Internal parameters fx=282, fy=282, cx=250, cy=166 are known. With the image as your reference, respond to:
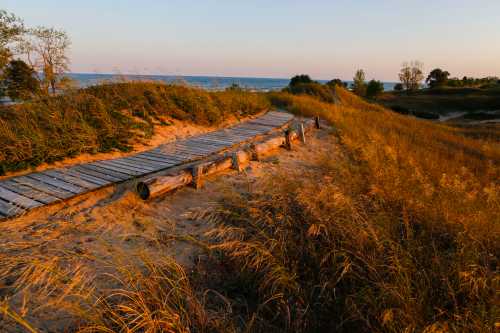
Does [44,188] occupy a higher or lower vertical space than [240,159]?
lower

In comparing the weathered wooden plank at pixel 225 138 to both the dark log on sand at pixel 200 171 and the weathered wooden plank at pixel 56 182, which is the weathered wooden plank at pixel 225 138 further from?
the weathered wooden plank at pixel 56 182

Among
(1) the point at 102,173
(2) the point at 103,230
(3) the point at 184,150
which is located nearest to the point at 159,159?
(3) the point at 184,150

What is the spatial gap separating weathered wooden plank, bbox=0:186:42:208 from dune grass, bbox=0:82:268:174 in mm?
1113

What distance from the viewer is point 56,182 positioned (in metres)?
4.68

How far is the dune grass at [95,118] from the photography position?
551 cm

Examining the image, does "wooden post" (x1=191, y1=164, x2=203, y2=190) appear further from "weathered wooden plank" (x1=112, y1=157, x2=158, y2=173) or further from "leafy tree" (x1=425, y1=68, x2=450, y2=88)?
"leafy tree" (x1=425, y1=68, x2=450, y2=88)

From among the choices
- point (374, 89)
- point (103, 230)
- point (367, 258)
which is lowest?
point (103, 230)

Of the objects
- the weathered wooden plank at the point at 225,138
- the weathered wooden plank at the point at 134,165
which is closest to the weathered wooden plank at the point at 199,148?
the weathered wooden plank at the point at 225,138

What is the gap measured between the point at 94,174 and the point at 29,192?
3.35 feet

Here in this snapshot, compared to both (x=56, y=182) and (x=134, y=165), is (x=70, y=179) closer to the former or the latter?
(x=56, y=182)

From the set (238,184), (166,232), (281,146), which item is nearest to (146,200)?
(166,232)

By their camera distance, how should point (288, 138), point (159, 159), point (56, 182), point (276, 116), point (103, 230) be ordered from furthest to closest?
point (276, 116) < point (288, 138) < point (159, 159) < point (56, 182) < point (103, 230)

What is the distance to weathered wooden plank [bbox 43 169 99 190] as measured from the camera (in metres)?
4.57

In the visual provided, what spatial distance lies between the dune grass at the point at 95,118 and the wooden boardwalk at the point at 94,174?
0.66 metres
